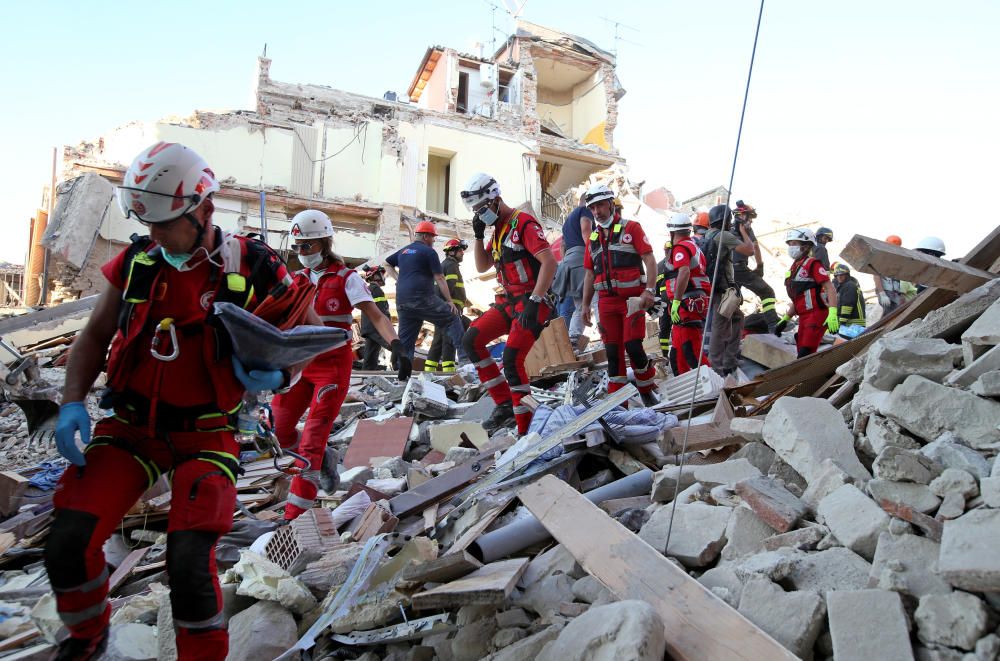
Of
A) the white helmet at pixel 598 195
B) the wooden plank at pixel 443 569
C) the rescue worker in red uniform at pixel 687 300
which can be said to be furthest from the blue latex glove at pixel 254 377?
the rescue worker in red uniform at pixel 687 300

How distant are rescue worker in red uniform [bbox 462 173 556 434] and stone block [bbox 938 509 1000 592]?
3.64 meters

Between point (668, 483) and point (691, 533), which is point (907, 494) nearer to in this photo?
point (691, 533)

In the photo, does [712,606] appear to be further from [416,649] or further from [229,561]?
[229,561]

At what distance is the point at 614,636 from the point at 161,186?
210 cm

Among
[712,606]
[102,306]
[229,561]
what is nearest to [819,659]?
[712,606]

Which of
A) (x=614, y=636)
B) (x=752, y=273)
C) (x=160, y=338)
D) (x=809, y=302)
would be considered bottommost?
(x=614, y=636)

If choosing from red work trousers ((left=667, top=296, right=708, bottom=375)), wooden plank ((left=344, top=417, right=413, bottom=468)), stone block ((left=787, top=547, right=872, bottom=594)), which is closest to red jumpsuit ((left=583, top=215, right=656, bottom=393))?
red work trousers ((left=667, top=296, right=708, bottom=375))

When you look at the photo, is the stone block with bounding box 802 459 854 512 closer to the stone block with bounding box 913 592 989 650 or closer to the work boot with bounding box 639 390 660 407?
the stone block with bounding box 913 592 989 650

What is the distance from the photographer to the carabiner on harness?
8.13ft

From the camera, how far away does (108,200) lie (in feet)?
66.0

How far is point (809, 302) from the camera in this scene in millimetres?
7824

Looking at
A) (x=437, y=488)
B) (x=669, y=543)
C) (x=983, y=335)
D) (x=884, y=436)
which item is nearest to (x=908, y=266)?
(x=983, y=335)

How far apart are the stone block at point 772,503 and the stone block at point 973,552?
2.20 ft

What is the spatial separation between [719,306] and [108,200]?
1848 centimetres
